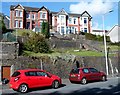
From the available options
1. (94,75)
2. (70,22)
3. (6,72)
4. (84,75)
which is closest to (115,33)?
(70,22)

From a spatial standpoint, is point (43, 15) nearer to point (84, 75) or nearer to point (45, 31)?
point (45, 31)

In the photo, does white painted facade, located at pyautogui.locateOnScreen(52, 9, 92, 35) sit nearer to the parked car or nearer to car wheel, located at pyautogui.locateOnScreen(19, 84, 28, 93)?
the parked car

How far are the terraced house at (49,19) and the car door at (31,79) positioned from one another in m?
45.9

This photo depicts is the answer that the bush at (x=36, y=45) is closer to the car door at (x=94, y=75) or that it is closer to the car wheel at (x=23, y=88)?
the car door at (x=94, y=75)

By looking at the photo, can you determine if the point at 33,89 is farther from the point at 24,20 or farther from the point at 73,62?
the point at 24,20

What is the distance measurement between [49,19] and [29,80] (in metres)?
54.4

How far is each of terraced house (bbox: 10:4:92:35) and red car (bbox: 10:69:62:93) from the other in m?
45.4

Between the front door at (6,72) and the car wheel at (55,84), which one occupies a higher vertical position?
the front door at (6,72)

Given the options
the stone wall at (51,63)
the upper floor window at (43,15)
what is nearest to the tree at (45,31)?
the upper floor window at (43,15)

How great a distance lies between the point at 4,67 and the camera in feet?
83.9

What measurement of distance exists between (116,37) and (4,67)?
176 ft

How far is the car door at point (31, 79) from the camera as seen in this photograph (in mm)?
18750

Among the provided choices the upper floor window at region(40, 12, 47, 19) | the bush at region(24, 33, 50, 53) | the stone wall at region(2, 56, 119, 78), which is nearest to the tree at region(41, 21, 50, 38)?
the bush at region(24, 33, 50, 53)

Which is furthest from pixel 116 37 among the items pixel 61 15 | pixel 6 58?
pixel 6 58
